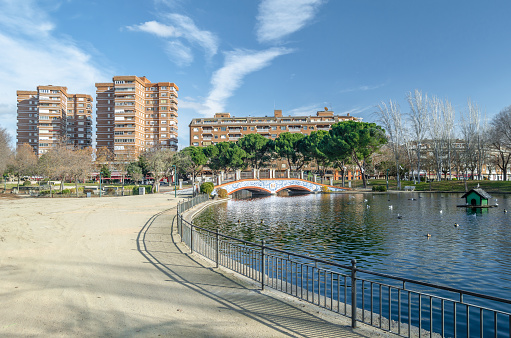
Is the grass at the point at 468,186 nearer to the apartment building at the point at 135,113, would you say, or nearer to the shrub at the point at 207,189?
the shrub at the point at 207,189

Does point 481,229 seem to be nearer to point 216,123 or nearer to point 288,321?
point 288,321

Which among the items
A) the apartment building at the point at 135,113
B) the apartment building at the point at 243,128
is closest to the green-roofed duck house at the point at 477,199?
the apartment building at the point at 243,128

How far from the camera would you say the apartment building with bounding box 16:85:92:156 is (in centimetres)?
11725

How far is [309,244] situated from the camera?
54.9ft

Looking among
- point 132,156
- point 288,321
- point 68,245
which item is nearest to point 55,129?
point 132,156

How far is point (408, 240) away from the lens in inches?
687

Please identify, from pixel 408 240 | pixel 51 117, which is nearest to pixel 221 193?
pixel 408 240

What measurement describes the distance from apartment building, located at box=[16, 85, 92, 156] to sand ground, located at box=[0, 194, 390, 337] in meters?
119

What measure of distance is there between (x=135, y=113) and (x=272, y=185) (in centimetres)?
6888

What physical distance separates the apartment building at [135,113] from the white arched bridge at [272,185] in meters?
59.6

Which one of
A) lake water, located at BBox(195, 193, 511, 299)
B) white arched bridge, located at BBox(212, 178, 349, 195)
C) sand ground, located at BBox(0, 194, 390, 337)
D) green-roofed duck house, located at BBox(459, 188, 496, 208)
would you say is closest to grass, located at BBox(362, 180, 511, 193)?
white arched bridge, located at BBox(212, 178, 349, 195)

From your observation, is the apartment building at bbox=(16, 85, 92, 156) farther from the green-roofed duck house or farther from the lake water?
the green-roofed duck house

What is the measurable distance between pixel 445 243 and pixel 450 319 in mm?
9601

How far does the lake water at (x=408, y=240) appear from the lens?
1162 cm
